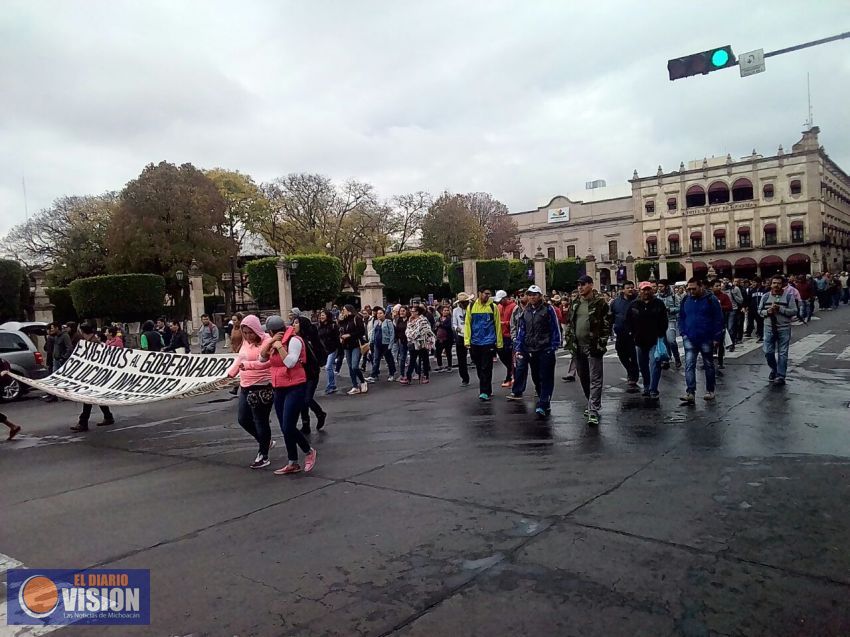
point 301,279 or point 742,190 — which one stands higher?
point 742,190

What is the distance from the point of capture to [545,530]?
4543 mm

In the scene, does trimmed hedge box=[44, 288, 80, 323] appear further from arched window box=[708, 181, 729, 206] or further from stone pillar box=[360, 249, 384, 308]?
arched window box=[708, 181, 729, 206]

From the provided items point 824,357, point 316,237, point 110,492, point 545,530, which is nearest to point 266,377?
point 110,492

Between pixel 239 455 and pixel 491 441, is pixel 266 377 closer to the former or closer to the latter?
pixel 239 455

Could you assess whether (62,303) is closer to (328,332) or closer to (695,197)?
(328,332)

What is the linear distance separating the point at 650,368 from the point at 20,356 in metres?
15.0

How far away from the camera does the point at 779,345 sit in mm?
10086

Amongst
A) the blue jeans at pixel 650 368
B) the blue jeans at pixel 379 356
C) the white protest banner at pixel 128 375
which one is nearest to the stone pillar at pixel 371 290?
the blue jeans at pixel 379 356

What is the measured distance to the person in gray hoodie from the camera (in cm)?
970

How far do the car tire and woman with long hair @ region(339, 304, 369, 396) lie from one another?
8.66 metres

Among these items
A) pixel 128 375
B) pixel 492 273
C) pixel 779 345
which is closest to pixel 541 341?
pixel 779 345

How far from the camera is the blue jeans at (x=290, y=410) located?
6309 mm

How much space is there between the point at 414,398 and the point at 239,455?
14.0ft

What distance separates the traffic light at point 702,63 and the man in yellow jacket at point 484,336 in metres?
4.45
